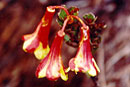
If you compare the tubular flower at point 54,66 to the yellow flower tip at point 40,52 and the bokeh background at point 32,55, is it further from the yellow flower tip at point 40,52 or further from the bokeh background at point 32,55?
the bokeh background at point 32,55

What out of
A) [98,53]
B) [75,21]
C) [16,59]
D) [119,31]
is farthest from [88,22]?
[119,31]

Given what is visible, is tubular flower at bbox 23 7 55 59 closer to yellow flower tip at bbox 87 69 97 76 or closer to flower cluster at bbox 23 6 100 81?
flower cluster at bbox 23 6 100 81

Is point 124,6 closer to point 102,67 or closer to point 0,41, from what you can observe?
point 102,67

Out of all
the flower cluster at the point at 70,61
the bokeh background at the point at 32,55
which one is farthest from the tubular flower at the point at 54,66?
the bokeh background at the point at 32,55

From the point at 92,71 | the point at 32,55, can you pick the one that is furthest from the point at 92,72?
the point at 32,55

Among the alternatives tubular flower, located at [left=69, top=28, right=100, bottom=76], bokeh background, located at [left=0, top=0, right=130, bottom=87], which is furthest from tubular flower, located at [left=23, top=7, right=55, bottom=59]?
bokeh background, located at [left=0, top=0, right=130, bottom=87]

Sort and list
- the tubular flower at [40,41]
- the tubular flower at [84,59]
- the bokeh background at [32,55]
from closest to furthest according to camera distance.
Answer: the tubular flower at [84,59] → the tubular flower at [40,41] → the bokeh background at [32,55]
